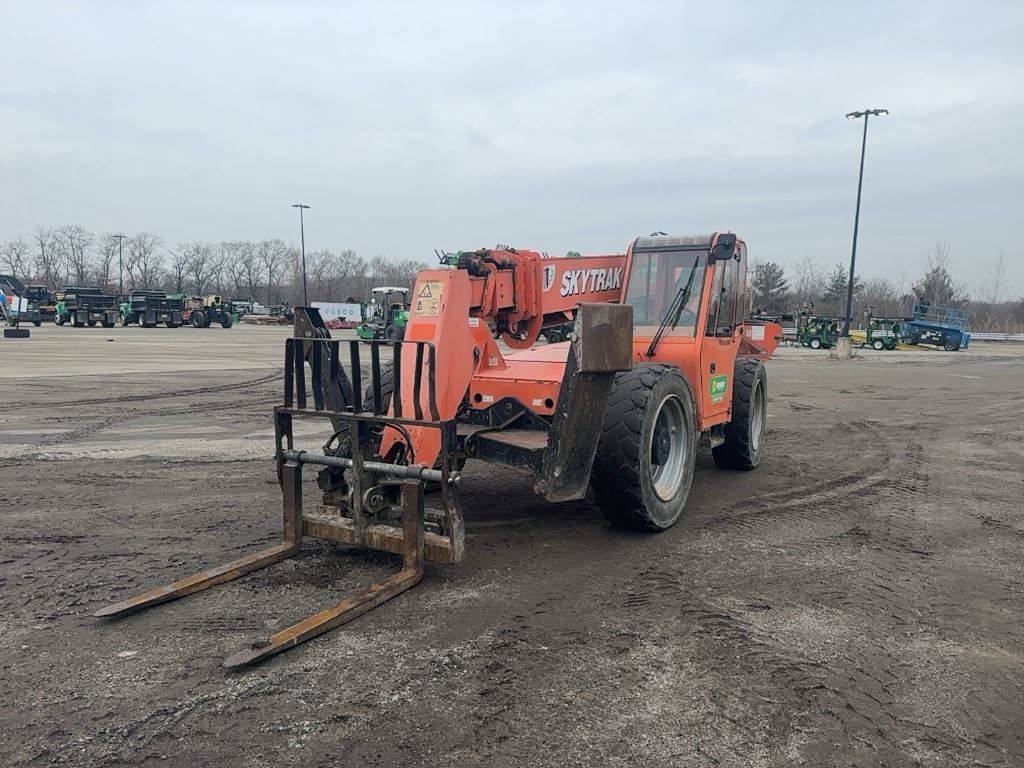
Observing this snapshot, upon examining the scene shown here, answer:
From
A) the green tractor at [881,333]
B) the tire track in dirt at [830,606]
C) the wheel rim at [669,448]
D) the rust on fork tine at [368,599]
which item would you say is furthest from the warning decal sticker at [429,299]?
the green tractor at [881,333]

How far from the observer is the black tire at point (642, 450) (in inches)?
203

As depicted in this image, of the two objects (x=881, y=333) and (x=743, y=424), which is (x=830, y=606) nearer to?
(x=743, y=424)

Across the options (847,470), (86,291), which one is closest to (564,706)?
(847,470)

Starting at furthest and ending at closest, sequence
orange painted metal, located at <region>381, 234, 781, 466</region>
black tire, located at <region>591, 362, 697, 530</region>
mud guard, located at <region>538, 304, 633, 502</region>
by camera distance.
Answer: black tire, located at <region>591, 362, 697, 530</region>, orange painted metal, located at <region>381, 234, 781, 466</region>, mud guard, located at <region>538, 304, 633, 502</region>

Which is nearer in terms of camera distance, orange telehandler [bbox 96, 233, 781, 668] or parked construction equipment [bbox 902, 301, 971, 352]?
orange telehandler [bbox 96, 233, 781, 668]

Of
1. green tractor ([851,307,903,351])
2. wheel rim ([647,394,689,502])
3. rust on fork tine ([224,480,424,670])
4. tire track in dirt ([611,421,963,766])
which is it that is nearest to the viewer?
tire track in dirt ([611,421,963,766])

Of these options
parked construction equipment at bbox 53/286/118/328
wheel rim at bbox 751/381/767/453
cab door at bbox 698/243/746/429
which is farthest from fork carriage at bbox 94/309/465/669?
parked construction equipment at bbox 53/286/118/328

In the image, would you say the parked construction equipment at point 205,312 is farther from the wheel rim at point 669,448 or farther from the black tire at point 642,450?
the black tire at point 642,450

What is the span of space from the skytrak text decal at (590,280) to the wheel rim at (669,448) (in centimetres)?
122

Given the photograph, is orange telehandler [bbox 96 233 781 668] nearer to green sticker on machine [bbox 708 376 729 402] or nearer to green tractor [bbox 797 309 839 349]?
green sticker on machine [bbox 708 376 729 402]

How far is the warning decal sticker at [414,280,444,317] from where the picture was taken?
16.1ft

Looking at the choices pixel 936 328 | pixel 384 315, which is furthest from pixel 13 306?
pixel 936 328

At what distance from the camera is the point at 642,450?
16.9 ft

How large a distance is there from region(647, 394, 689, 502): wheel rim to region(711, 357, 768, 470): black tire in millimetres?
1939
